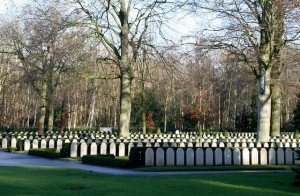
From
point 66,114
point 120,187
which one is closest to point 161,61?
point 120,187

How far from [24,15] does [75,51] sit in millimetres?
4433

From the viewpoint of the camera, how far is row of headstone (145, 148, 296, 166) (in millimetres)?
18797

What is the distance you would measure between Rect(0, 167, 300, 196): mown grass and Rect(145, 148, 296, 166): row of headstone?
4.78 m

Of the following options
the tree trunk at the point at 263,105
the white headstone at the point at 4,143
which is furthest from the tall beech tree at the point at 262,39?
the white headstone at the point at 4,143

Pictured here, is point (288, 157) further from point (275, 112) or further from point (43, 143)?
point (275, 112)

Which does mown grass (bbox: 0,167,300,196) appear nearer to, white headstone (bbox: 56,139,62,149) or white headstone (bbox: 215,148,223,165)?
white headstone (bbox: 215,148,223,165)

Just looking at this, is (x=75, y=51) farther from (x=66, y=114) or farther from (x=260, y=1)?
(x=66, y=114)

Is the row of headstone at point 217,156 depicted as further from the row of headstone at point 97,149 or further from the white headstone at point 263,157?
the row of headstone at point 97,149

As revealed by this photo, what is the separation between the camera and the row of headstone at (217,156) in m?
18.8

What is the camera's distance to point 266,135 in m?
25.7

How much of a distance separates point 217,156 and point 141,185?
27.3ft

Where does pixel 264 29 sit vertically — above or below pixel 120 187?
above

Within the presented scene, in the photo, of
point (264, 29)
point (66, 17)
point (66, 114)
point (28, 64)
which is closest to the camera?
point (264, 29)

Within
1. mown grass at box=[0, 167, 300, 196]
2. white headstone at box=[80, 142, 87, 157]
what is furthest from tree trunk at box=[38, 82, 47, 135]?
mown grass at box=[0, 167, 300, 196]
